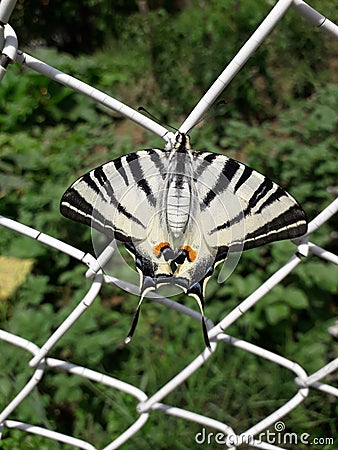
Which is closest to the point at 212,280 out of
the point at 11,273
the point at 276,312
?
the point at 276,312

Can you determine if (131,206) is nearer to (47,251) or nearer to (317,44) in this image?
(47,251)

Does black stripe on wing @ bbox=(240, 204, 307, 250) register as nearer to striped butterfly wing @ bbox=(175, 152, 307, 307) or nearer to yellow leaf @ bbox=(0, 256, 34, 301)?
striped butterfly wing @ bbox=(175, 152, 307, 307)

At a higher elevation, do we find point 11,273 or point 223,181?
point 11,273

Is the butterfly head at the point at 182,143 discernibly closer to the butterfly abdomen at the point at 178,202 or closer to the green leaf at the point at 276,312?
the butterfly abdomen at the point at 178,202

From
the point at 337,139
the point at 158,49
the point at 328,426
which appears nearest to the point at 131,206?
the point at 328,426

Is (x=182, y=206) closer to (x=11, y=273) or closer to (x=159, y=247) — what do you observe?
(x=159, y=247)

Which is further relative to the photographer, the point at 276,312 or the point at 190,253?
the point at 276,312

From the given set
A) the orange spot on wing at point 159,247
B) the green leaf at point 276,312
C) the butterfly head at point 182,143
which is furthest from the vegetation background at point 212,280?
the butterfly head at point 182,143

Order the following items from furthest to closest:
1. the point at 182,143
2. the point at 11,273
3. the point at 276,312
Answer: the point at 11,273
the point at 276,312
the point at 182,143
